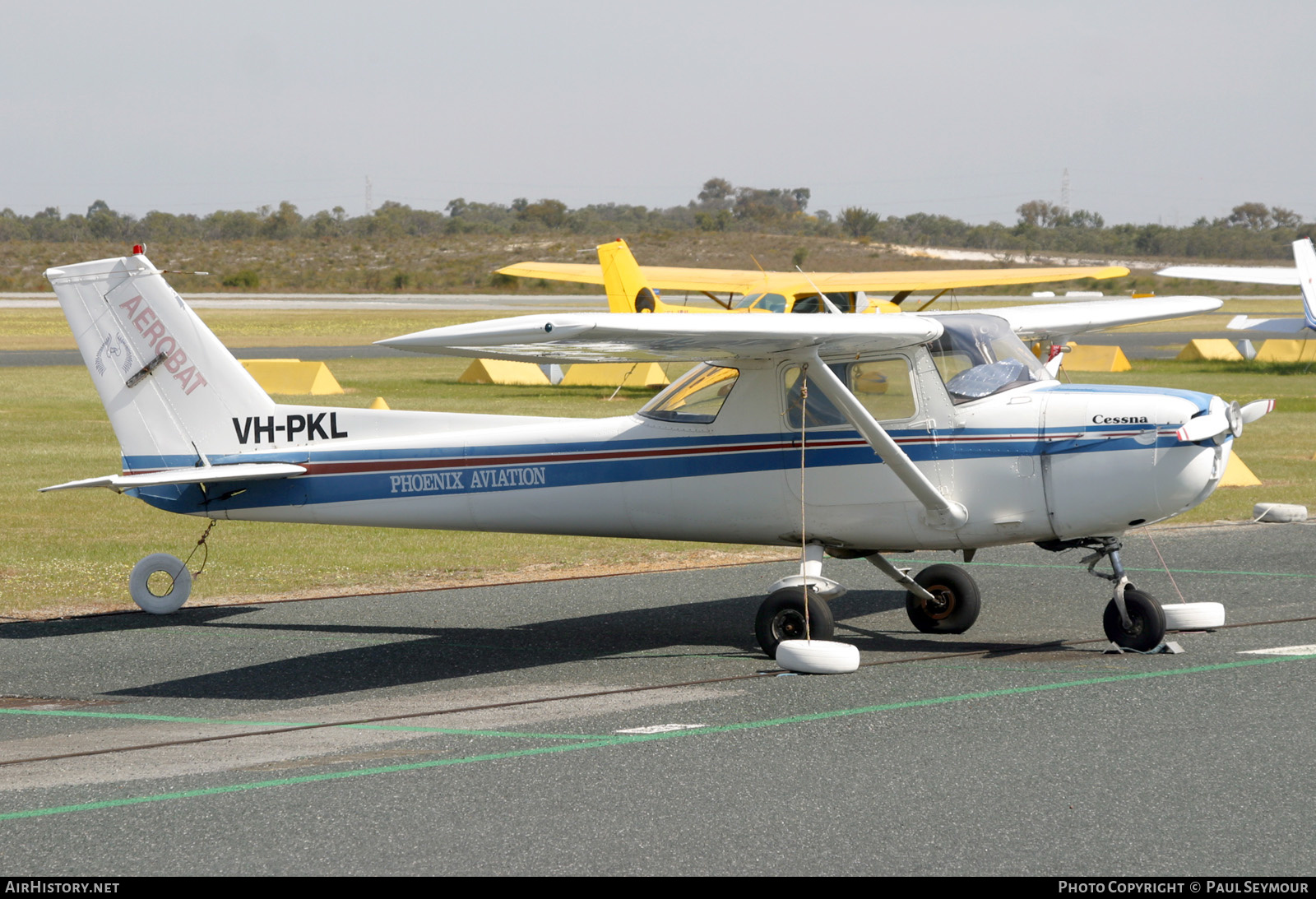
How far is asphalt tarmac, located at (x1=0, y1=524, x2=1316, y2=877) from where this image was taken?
521 cm

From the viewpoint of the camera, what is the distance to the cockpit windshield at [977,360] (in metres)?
8.73

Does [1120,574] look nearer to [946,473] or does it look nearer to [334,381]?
[946,473]

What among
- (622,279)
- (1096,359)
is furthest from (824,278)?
(1096,359)

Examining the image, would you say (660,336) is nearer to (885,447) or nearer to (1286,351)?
(885,447)

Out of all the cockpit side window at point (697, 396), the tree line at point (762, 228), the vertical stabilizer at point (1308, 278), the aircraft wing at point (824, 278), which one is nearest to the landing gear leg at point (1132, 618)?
the cockpit side window at point (697, 396)

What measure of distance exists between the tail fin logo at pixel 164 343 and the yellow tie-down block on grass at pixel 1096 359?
2833cm

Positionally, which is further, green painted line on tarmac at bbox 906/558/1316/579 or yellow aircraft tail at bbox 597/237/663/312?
yellow aircraft tail at bbox 597/237/663/312

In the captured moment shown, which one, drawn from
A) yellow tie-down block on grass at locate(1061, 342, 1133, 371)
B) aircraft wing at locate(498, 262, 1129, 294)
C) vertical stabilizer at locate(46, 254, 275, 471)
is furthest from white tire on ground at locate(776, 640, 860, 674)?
yellow tie-down block on grass at locate(1061, 342, 1133, 371)

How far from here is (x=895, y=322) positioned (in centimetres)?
842

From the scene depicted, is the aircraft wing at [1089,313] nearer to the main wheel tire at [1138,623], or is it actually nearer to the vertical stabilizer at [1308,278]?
the main wheel tire at [1138,623]

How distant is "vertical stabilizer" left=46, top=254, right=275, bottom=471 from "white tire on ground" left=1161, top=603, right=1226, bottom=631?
21.3 feet

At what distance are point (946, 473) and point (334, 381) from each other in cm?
2299

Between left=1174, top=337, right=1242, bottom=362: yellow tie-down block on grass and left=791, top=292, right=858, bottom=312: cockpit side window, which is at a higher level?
left=791, top=292, right=858, bottom=312: cockpit side window

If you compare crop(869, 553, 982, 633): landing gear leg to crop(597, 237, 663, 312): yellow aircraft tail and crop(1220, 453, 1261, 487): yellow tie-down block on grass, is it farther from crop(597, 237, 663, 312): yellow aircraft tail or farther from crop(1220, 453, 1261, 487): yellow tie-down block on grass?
crop(597, 237, 663, 312): yellow aircraft tail
